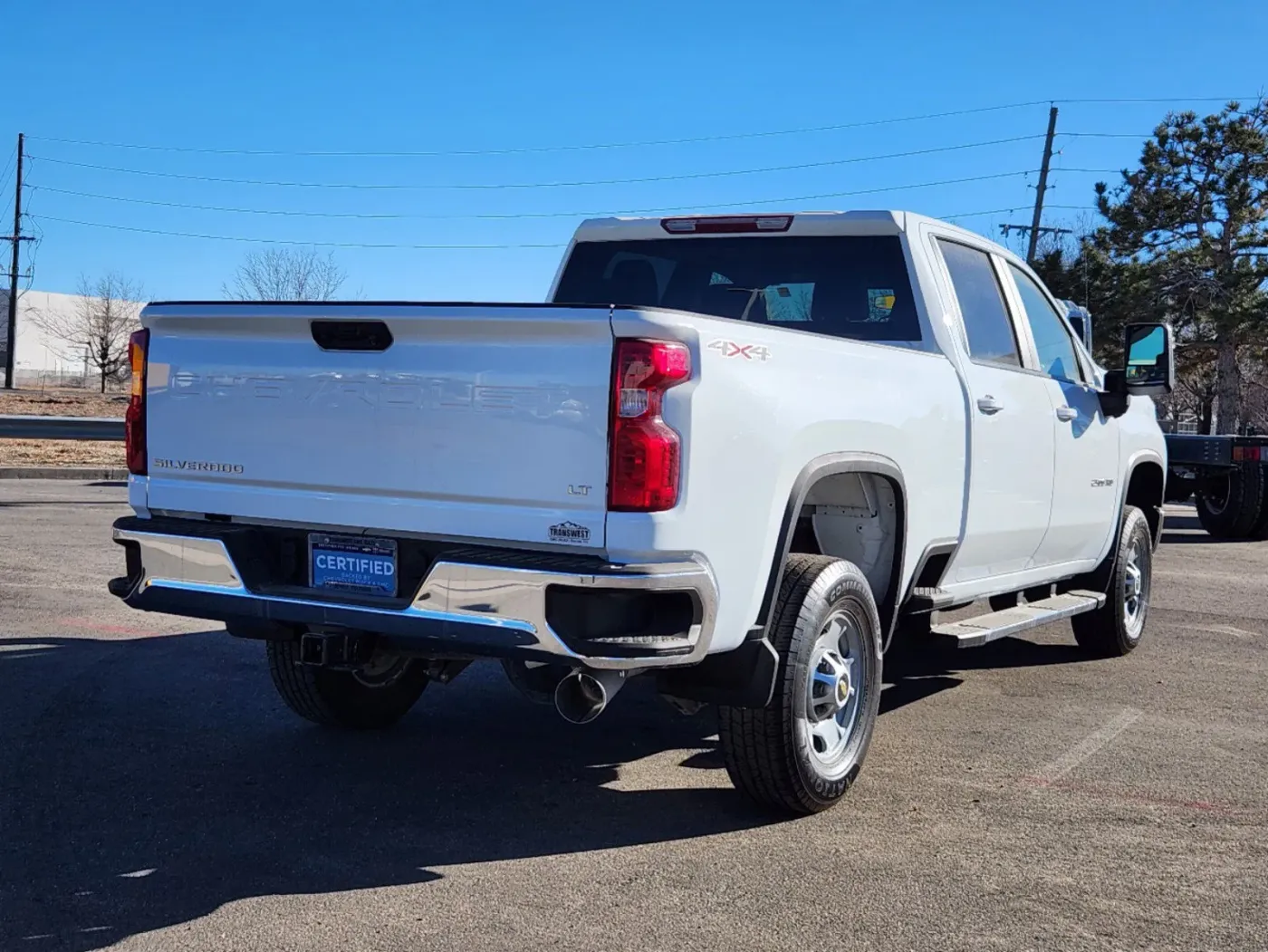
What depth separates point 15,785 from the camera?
469 cm

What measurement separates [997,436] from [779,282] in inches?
46.6

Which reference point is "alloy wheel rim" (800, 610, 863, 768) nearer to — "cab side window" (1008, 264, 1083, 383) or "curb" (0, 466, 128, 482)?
"cab side window" (1008, 264, 1083, 383)

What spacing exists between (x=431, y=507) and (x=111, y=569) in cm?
636

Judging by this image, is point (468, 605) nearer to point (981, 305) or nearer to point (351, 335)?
point (351, 335)

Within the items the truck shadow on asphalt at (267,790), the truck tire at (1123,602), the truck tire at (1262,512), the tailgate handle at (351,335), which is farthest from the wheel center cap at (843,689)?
the truck tire at (1262,512)

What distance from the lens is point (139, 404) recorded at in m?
4.67

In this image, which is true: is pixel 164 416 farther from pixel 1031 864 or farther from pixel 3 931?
pixel 1031 864

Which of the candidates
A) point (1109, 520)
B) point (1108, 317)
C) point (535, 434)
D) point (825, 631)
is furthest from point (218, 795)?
point (1108, 317)

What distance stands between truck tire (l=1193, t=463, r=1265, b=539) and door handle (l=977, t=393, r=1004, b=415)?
11.0 meters

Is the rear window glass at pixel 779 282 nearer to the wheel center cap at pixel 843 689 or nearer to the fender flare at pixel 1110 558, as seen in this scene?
the wheel center cap at pixel 843 689

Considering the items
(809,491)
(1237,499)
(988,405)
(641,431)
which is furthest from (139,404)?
(1237,499)

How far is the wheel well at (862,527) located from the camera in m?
5.09

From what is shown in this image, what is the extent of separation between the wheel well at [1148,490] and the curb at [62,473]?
1411 centimetres

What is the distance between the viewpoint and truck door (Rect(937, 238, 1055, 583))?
5711mm
